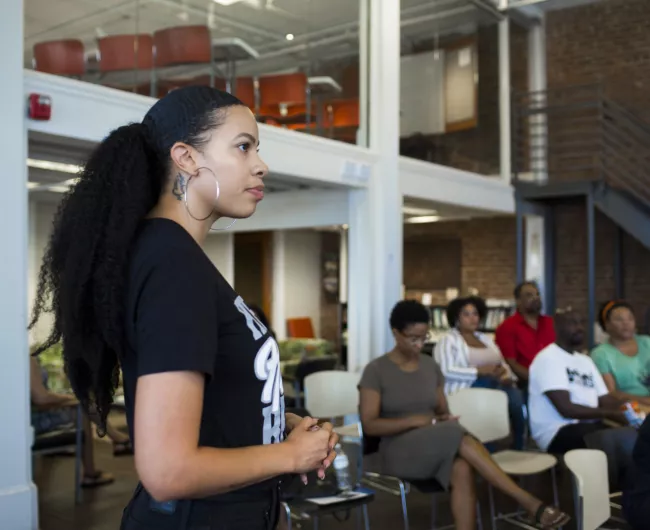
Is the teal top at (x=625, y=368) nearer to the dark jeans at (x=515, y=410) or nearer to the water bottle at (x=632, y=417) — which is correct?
the dark jeans at (x=515, y=410)

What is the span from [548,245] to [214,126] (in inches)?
352

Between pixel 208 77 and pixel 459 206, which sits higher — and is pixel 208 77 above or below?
above

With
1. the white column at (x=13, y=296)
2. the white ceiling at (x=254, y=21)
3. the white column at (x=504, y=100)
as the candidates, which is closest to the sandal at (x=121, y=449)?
the white column at (x=13, y=296)

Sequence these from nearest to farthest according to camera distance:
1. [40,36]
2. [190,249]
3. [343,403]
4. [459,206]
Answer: [190,249] → [40,36] → [343,403] → [459,206]

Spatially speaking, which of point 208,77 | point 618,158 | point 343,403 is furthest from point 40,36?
point 618,158

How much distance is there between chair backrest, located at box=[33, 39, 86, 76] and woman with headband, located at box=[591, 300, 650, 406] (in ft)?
12.5

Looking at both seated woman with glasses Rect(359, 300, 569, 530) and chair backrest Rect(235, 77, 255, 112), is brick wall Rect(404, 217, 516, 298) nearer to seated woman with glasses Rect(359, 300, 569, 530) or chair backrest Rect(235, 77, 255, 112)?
chair backrest Rect(235, 77, 255, 112)

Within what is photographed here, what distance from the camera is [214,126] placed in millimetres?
1220

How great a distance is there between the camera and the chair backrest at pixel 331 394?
5.04 meters

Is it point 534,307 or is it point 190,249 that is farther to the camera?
point 534,307

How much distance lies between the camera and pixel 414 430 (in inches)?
158

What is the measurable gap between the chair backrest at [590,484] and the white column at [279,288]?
26.5 ft

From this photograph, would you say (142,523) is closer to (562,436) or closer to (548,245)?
(562,436)

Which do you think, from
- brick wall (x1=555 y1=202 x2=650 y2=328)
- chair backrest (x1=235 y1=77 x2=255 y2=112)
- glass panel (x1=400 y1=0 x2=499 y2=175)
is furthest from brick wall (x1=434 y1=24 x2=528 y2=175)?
chair backrest (x1=235 y1=77 x2=255 y2=112)
